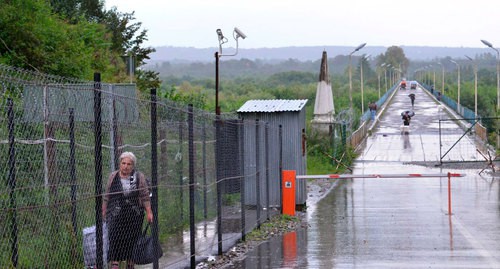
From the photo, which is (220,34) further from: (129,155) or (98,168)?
(98,168)

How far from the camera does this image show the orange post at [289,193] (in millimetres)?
19594

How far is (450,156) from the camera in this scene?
42062 millimetres

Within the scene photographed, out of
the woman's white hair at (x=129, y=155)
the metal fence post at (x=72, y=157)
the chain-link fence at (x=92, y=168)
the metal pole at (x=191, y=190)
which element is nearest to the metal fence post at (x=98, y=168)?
the chain-link fence at (x=92, y=168)

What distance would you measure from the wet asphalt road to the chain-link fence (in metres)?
1.22

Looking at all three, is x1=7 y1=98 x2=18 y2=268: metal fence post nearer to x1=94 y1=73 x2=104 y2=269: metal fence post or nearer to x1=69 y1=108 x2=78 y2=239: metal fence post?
x1=69 y1=108 x2=78 y2=239: metal fence post

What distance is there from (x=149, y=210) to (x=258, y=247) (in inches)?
200

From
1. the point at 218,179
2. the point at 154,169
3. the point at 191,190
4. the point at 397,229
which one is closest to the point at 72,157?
the point at 154,169

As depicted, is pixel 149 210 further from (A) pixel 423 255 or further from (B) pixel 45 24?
(B) pixel 45 24

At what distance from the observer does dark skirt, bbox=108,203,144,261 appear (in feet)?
31.1

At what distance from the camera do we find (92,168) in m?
9.12

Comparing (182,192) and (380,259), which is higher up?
(182,192)

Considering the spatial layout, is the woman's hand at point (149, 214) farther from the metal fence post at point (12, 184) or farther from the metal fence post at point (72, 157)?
the metal fence post at point (12, 184)

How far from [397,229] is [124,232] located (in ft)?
27.8

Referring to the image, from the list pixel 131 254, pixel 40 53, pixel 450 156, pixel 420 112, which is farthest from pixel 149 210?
pixel 420 112
